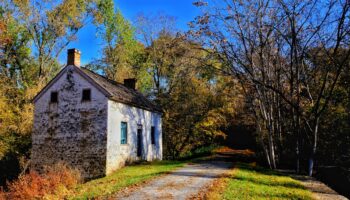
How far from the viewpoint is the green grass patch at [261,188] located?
36.3 ft

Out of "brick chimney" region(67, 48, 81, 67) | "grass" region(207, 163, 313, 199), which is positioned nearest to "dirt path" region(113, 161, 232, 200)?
"grass" region(207, 163, 313, 199)

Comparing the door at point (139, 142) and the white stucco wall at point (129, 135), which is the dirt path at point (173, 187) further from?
the door at point (139, 142)

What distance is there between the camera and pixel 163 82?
36688 mm

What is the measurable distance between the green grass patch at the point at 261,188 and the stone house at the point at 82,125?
8.03 m

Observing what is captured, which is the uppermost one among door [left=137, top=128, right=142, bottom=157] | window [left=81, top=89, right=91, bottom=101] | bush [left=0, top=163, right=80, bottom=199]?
window [left=81, top=89, right=91, bottom=101]

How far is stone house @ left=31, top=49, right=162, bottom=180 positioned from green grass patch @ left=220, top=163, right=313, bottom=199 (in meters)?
8.03

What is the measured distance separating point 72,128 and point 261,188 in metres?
12.6

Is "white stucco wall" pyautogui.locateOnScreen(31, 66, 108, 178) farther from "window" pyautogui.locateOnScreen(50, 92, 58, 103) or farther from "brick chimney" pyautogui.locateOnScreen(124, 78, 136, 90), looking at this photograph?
"brick chimney" pyautogui.locateOnScreen(124, 78, 136, 90)

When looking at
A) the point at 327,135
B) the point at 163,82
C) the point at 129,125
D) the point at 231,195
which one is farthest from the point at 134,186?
the point at 163,82

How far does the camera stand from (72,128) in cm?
2002

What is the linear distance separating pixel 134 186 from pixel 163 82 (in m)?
24.3

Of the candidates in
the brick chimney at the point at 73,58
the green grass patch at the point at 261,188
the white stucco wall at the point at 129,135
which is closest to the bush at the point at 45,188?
the white stucco wall at the point at 129,135

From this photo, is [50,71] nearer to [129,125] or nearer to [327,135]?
[129,125]

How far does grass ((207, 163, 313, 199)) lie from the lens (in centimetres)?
1100
